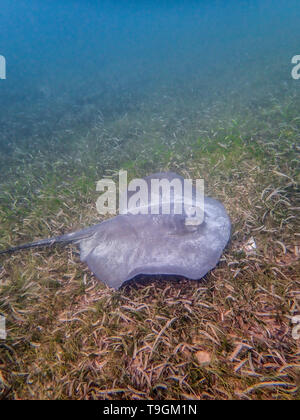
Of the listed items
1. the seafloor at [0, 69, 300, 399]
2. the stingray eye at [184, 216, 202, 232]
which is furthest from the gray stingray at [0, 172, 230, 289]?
the seafloor at [0, 69, 300, 399]

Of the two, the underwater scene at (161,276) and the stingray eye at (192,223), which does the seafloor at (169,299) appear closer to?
the underwater scene at (161,276)

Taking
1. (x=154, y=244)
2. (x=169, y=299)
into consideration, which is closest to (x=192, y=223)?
(x=154, y=244)

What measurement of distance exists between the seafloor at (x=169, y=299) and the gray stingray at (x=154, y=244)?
35 centimetres

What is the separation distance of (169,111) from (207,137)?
4.35m

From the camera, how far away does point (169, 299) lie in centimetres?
272

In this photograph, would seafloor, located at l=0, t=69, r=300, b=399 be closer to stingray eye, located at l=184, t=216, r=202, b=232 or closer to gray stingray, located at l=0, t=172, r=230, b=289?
gray stingray, located at l=0, t=172, r=230, b=289

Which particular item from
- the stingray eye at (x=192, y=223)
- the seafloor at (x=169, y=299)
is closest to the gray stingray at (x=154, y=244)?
the stingray eye at (x=192, y=223)

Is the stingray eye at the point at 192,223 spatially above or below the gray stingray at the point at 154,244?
above

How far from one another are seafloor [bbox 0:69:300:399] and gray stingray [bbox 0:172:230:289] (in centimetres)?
35

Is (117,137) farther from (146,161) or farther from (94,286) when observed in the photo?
(94,286)

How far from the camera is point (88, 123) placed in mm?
10258

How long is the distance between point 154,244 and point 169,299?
0.70 metres

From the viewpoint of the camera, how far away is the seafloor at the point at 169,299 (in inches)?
82.7
